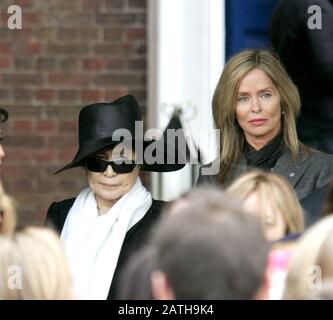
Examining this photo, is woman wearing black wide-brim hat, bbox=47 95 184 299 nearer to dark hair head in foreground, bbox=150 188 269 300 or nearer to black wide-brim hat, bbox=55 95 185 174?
black wide-brim hat, bbox=55 95 185 174

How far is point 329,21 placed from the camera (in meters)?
6.58

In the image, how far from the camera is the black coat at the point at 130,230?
19.4ft

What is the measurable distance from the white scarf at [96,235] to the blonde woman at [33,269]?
5.04 feet

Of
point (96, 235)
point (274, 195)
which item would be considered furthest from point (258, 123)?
point (274, 195)

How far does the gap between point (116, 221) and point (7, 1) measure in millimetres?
2250

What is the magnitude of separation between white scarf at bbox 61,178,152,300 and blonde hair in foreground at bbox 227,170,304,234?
1024mm

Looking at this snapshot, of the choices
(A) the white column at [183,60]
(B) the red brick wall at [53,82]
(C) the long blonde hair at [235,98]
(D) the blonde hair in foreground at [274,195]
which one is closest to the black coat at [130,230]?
(C) the long blonde hair at [235,98]

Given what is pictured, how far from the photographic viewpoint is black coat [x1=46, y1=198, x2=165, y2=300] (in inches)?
233

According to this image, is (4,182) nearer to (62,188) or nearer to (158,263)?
(62,188)

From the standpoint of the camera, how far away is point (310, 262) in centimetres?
396

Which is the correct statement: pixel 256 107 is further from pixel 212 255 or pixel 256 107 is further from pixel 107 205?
pixel 212 255

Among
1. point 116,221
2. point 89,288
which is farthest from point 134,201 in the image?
point 89,288

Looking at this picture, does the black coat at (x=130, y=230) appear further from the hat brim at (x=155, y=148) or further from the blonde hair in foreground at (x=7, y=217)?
the blonde hair in foreground at (x=7, y=217)

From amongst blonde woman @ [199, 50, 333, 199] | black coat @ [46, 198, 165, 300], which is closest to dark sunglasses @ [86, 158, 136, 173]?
black coat @ [46, 198, 165, 300]
